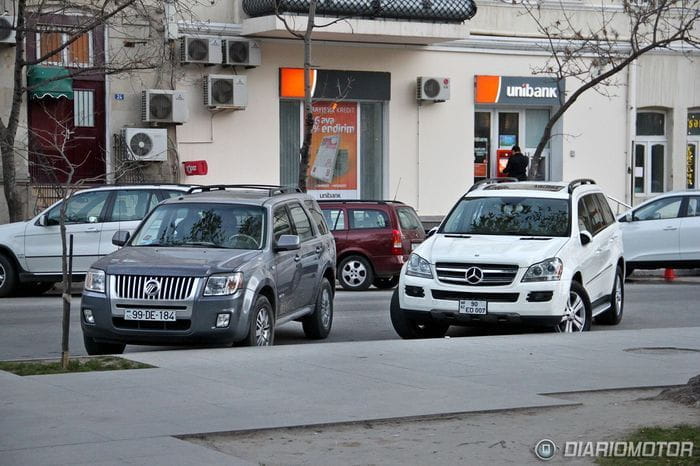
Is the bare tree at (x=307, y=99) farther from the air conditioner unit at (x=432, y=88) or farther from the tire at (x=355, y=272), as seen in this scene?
the air conditioner unit at (x=432, y=88)

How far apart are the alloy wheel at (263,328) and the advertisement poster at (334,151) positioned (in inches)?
632

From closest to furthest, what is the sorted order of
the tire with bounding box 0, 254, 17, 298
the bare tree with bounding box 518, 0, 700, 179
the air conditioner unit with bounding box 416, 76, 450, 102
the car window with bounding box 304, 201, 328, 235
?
1. the car window with bounding box 304, 201, 328, 235
2. the tire with bounding box 0, 254, 17, 298
3. the air conditioner unit with bounding box 416, 76, 450, 102
4. the bare tree with bounding box 518, 0, 700, 179

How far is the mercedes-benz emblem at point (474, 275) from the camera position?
13438 mm

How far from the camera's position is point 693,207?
2328cm

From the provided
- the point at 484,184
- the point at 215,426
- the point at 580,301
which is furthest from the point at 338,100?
the point at 215,426

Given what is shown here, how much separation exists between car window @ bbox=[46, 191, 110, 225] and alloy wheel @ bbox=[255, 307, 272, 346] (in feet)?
25.3

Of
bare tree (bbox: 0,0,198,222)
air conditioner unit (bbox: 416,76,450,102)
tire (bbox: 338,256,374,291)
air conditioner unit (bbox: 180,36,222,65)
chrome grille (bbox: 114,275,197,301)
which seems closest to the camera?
chrome grille (bbox: 114,275,197,301)

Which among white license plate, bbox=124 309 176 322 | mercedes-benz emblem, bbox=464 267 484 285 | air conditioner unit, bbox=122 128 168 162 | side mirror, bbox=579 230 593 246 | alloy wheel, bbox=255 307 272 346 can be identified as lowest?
alloy wheel, bbox=255 307 272 346

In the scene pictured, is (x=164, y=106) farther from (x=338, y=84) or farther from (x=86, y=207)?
(x=86, y=207)

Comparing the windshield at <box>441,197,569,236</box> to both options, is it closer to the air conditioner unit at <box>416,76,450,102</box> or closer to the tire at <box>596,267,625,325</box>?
the tire at <box>596,267,625,325</box>

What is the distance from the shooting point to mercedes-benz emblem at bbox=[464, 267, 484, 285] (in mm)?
13438

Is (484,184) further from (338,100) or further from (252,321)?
(338,100)

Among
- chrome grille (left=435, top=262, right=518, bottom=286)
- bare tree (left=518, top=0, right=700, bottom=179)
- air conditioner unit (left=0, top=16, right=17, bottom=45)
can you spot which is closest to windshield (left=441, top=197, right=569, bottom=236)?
chrome grille (left=435, top=262, right=518, bottom=286)

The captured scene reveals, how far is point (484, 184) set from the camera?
15781mm
